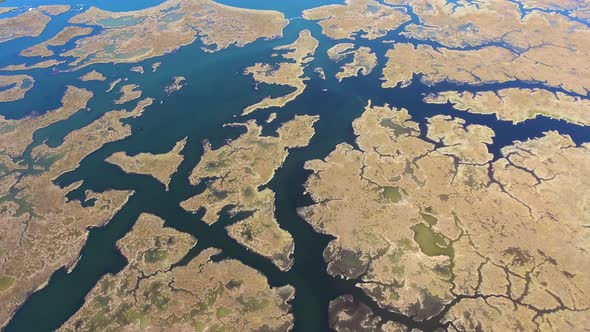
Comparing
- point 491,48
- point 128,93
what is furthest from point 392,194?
point 491,48

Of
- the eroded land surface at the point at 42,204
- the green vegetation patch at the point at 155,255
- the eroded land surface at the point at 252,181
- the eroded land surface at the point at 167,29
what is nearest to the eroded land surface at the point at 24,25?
the eroded land surface at the point at 167,29

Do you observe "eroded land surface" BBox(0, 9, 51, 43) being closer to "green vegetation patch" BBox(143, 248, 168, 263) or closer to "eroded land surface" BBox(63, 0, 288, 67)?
"eroded land surface" BBox(63, 0, 288, 67)

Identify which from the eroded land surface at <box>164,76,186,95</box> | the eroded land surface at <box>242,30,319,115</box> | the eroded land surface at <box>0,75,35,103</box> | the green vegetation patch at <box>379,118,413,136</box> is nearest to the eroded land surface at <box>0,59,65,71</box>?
the eroded land surface at <box>0,75,35,103</box>

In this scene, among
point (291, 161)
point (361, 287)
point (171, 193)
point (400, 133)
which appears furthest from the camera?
point (400, 133)

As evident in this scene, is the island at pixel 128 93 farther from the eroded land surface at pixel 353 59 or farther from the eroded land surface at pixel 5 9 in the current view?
the eroded land surface at pixel 5 9

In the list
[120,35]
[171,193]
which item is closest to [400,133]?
[171,193]

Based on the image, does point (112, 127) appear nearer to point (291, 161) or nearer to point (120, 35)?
point (291, 161)
